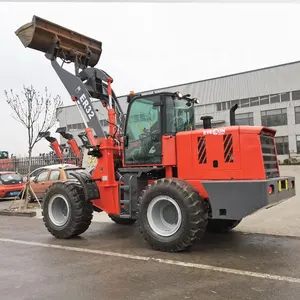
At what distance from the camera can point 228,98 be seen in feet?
153

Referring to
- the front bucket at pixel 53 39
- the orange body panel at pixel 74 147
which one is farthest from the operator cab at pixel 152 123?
the orange body panel at pixel 74 147

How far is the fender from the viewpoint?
7688 millimetres

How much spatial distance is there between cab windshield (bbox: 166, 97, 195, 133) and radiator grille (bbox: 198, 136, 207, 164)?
0.65 metres

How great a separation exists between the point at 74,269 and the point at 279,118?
4069 centimetres

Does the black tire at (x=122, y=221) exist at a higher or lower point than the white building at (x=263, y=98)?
lower

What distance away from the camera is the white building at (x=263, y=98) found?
42.0m

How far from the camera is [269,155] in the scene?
6.80m

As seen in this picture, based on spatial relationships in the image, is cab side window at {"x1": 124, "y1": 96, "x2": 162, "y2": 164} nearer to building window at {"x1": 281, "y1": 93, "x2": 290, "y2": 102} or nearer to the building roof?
building window at {"x1": 281, "y1": 93, "x2": 290, "y2": 102}

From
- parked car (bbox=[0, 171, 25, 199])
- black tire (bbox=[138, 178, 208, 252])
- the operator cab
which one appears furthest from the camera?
parked car (bbox=[0, 171, 25, 199])

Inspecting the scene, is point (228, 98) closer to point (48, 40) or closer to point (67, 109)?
point (67, 109)

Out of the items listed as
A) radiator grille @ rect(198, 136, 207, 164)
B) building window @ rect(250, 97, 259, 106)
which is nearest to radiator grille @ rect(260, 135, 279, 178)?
radiator grille @ rect(198, 136, 207, 164)

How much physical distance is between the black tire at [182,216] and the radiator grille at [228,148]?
2.58 feet

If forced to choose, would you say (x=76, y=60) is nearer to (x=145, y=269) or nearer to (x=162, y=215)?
(x=162, y=215)

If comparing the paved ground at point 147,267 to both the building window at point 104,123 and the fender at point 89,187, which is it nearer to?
the fender at point 89,187
